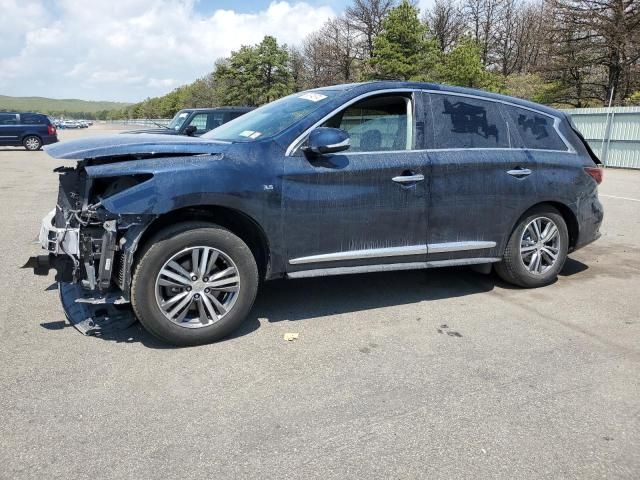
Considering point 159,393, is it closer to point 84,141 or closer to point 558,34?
point 84,141

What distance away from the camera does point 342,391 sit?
10.7ft

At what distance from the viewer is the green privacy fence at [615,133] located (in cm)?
1987

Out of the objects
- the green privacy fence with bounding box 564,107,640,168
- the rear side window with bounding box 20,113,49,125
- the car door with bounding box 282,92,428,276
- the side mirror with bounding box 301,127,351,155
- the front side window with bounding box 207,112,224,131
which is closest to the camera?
the side mirror with bounding box 301,127,351,155

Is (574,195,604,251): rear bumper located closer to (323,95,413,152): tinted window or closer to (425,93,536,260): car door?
(425,93,536,260): car door

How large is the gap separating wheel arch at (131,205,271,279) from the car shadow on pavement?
53 cm

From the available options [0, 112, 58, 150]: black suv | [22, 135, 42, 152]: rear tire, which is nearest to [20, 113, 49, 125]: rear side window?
[0, 112, 58, 150]: black suv

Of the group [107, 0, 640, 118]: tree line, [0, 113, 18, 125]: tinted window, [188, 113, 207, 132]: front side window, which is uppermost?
[107, 0, 640, 118]: tree line

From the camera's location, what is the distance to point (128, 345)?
12.6ft

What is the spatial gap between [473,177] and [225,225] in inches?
84.5

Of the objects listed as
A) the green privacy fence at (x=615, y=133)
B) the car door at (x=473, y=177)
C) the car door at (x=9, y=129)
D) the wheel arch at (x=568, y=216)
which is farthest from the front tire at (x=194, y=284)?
the car door at (x=9, y=129)

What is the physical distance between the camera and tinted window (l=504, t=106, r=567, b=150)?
5.04 meters

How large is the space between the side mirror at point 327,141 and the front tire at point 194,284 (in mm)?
858

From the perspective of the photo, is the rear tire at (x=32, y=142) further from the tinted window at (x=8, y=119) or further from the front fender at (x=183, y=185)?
the front fender at (x=183, y=185)

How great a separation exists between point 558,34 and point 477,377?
35347mm
